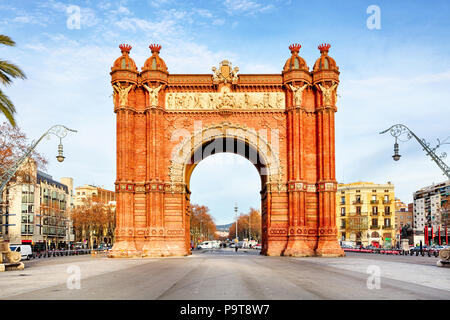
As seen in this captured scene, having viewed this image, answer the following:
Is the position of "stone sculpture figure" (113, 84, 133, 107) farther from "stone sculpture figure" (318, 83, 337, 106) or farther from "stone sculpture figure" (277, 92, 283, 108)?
"stone sculpture figure" (318, 83, 337, 106)

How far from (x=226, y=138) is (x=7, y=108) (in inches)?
872

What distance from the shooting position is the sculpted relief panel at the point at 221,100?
41.5m

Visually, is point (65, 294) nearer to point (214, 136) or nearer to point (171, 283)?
point (171, 283)

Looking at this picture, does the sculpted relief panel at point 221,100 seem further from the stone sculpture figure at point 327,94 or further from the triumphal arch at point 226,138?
the stone sculpture figure at point 327,94

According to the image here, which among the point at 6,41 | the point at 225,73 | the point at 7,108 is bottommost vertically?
the point at 7,108

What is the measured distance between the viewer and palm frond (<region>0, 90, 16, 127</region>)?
2216cm

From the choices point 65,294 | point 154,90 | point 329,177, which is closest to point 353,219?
point 329,177

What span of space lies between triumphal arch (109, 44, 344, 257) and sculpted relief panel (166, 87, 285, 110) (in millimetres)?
84

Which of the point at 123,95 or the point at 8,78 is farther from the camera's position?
the point at 123,95

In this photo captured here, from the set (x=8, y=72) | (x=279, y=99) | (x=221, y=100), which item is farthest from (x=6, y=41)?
(x=279, y=99)

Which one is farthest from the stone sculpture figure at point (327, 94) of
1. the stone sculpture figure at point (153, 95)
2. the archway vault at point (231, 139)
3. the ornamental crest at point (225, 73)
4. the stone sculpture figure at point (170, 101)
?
the stone sculpture figure at point (153, 95)

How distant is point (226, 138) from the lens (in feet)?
138

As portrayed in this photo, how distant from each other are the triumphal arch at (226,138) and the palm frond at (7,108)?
1755 centimetres

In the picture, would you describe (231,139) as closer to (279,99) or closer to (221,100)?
(221,100)
